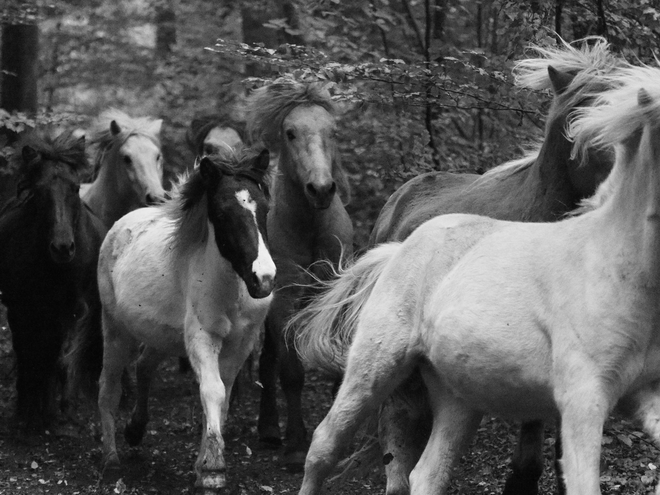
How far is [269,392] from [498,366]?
16.6 feet

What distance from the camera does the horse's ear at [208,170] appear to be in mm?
7410

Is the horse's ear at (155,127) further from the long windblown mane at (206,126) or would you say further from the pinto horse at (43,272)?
the pinto horse at (43,272)

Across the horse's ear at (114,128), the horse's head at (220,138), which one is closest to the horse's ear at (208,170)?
the horse's head at (220,138)

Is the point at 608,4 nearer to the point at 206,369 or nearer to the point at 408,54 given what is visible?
the point at 408,54

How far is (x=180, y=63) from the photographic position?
669 inches

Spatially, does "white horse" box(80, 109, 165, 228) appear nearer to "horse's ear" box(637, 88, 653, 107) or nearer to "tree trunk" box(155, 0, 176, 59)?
"tree trunk" box(155, 0, 176, 59)

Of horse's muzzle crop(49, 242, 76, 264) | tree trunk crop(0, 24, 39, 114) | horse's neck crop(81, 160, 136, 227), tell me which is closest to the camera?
horse's muzzle crop(49, 242, 76, 264)

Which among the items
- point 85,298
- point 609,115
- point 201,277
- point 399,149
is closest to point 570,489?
point 609,115

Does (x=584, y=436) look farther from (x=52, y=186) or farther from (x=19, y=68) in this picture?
(x=19, y=68)

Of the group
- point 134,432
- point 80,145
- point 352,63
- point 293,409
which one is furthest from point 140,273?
point 352,63

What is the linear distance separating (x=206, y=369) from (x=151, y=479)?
1.47m

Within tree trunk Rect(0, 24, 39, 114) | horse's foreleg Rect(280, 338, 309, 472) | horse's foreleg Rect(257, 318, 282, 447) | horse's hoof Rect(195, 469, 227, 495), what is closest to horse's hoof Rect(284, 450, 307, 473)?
horse's foreleg Rect(280, 338, 309, 472)

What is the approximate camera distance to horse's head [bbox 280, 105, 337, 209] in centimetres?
909

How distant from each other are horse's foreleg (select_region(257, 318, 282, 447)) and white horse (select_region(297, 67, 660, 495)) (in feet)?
11.1
